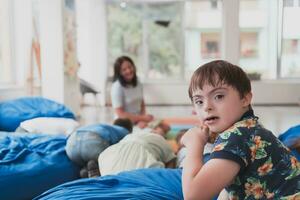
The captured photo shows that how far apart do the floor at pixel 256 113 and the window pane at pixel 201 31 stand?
161 centimetres

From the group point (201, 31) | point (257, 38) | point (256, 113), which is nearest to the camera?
point (256, 113)

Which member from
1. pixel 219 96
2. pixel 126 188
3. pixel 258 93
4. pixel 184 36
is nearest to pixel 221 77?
pixel 219 96

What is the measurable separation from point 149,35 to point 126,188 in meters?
7.36

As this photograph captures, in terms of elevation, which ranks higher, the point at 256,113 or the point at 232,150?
the point at 232,150

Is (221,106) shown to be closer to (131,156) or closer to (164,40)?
(131,156)

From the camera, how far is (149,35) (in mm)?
8648

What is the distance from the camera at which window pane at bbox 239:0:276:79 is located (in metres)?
8.45

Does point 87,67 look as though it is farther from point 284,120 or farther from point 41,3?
point 284,120

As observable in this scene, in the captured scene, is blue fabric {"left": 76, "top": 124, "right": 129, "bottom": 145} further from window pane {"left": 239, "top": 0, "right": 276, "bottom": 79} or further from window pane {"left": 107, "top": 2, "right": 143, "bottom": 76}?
window pane {"left": 239, "top": 0, "right": 276, "bottom": 79}

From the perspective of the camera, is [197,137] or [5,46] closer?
[197,137]

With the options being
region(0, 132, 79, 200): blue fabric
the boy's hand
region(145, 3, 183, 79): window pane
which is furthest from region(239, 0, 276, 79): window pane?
the boy's hand

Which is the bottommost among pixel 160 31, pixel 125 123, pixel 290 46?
pixel 125 123

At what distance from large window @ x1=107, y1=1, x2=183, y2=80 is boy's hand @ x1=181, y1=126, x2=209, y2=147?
7.65 metres

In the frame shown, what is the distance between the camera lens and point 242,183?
101 centimetres
